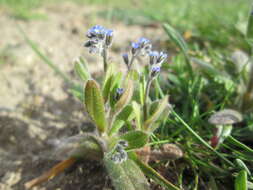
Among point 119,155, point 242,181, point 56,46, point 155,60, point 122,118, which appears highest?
point 56,46

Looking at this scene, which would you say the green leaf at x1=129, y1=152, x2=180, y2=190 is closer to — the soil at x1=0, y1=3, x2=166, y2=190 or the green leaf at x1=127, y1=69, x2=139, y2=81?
the soil at x1=0, y1=3, x2=166, y2=190

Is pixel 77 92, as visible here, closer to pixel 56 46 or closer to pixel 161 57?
pixel 161 57

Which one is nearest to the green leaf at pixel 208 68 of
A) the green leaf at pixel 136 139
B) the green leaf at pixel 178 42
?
the green leaf at pixel 178 42

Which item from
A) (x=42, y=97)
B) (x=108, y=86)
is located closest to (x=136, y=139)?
(x=108, y=86)

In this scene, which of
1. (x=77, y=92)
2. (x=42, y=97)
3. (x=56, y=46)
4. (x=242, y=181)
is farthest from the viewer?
(x=56, y=46)

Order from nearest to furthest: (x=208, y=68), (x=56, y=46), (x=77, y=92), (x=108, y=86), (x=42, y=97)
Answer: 1. (x=108, y=86)
2. (x=77, y=92)
3. (x=208, y=68)
4. (x=42, y=97)
5. (x=56, y=46)

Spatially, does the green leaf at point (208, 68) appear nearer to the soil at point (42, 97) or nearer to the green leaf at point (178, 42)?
the green leaf at point (178, 42)

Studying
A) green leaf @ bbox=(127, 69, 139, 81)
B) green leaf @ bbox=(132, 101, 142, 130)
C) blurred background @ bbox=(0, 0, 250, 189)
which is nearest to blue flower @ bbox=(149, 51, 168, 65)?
green leaf @ bbox=(127, 69, 139, 81)
